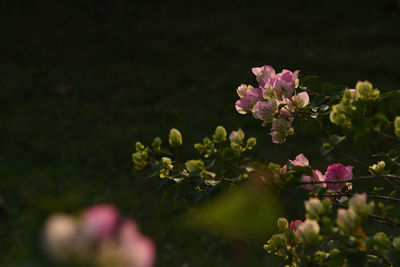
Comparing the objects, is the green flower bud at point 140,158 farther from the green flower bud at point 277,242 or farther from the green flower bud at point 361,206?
the green flower bud at point 361,206

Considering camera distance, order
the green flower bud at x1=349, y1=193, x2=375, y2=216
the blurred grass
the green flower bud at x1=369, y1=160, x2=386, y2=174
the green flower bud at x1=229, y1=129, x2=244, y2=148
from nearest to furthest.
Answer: the green flower bud at x1=349, y1=193, x2=375, y2=216 → the green flower bud at x1=229, y1=129, x2=244, y2=148 → the green flower bud at x1=369, y1=160, x2=386, y2=174 → the blurred grass

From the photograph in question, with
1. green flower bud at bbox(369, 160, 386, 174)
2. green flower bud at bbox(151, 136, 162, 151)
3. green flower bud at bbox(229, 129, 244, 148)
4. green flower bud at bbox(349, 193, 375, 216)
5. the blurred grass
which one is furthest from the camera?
the blurred grass

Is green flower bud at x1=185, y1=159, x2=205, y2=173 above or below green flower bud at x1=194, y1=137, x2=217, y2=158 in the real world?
below

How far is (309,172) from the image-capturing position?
3.02ft

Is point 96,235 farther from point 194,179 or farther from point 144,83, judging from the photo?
point 144,83

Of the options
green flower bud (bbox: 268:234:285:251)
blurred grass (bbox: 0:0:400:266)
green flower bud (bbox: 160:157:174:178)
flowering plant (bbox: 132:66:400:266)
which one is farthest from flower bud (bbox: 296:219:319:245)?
blurred grass (bbox: 0:0:400:266)

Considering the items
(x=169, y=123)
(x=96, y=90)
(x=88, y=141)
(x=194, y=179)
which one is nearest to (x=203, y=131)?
(x=169, y=123)

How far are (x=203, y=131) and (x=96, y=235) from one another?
499 cm

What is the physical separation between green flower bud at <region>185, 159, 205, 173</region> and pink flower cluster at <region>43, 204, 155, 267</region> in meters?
0.74

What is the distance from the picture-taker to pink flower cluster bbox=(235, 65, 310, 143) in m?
1.23

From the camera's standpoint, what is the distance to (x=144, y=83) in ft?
22.3

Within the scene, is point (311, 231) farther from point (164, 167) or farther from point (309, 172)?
point (164, 167)

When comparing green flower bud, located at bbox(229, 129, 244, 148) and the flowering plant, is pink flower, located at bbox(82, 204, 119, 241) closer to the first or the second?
the flowering plant

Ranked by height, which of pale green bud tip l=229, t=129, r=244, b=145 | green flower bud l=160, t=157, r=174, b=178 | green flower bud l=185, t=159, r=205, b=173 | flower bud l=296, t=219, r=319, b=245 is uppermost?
pale green bud tip l=229, t=129, r=244, b=145
